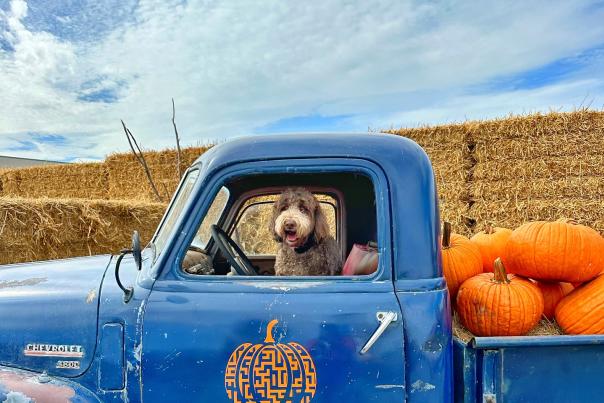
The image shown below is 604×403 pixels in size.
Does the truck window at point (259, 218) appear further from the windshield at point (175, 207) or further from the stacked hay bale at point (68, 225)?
the stacked hay bale at point (68, 225)

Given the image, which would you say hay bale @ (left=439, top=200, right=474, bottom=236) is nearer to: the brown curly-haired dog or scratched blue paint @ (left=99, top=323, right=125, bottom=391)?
the brown curly-haired dog

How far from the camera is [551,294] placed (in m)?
2.57

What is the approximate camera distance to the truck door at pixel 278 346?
1.80 m

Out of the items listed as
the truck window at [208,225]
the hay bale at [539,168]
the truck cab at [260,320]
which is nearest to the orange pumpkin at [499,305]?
the truck cab at [260,320]

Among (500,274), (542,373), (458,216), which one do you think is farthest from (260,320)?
(458,216)

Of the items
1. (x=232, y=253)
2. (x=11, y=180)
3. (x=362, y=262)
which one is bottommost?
(x=362, y=262)

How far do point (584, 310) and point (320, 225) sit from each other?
1427 millimetres

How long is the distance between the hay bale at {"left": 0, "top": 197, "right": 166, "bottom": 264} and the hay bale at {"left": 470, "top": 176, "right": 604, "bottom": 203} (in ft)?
21.8

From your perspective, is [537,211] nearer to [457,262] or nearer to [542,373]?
[457,262]

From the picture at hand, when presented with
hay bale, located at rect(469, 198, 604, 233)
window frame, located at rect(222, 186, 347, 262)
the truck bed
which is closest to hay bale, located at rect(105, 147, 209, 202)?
hay bale, located at rect(469, 198, 604, 233)

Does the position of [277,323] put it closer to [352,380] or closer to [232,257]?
[352,380]

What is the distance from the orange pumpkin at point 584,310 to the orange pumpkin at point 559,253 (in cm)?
8

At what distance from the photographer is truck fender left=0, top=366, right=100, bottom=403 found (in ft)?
5.95

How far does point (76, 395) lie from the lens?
6.01 feet
